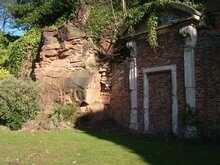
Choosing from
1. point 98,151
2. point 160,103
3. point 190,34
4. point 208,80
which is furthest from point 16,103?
point 208,80

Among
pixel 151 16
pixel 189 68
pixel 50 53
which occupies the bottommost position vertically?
pixel 189 68

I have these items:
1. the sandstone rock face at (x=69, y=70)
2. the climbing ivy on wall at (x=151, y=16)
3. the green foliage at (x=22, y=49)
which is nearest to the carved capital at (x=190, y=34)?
the climbing ivy on wall at (x=151, y=16)

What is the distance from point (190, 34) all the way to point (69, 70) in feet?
25.2

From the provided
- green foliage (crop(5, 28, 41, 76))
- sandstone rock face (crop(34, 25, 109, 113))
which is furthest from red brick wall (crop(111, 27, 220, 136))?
green foliage (crop(5, 28, 41, 76))

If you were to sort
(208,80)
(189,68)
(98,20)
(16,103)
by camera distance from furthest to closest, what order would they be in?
1. (98,20)
2. (16,103)
3. (189,68)
4. (208,80)

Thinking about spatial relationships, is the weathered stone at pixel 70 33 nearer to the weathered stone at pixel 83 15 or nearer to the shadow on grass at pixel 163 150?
the weathered stone at pixel 83 15

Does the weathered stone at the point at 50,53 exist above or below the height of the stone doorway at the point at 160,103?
above

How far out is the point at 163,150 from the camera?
12508 mm

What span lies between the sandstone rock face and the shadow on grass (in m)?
3.11

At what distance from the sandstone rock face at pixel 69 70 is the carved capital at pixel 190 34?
19.2 feet

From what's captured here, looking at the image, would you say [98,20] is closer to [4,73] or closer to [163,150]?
[4,73]

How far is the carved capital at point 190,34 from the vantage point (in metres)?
15.3

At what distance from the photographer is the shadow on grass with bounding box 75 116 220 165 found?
10805 mm

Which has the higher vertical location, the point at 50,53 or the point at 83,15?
the point at 83,15
